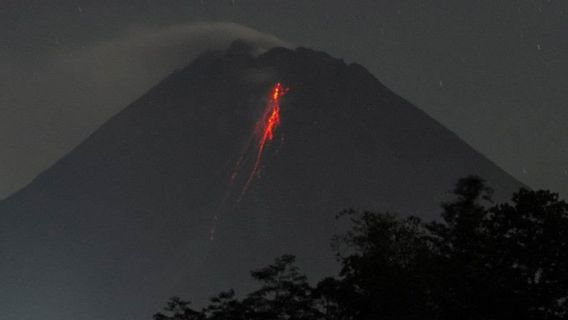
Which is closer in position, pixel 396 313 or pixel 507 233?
pixel 507 233

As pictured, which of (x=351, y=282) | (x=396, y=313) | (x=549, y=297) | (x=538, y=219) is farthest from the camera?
(x=351, y=282)

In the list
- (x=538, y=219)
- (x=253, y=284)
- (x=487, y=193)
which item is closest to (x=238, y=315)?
(x=487, y=193)

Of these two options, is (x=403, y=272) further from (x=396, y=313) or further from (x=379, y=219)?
(x=379, y=219)

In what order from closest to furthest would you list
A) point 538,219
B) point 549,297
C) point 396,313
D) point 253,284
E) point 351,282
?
point 549,297
point 538,219
point 396,313
point 351,282
point 253,284

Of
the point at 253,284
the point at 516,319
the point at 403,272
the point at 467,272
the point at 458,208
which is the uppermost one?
the point at 253,284

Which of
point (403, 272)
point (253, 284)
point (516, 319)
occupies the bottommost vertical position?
point (516, 319)

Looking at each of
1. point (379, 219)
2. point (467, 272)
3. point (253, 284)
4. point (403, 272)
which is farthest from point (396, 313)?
point (253, 284)

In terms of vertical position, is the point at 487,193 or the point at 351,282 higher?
the point at 487,193

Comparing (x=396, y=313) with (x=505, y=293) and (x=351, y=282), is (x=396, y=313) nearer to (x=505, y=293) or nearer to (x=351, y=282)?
(x=351, y=282)

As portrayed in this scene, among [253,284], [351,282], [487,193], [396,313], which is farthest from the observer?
[253,284]
